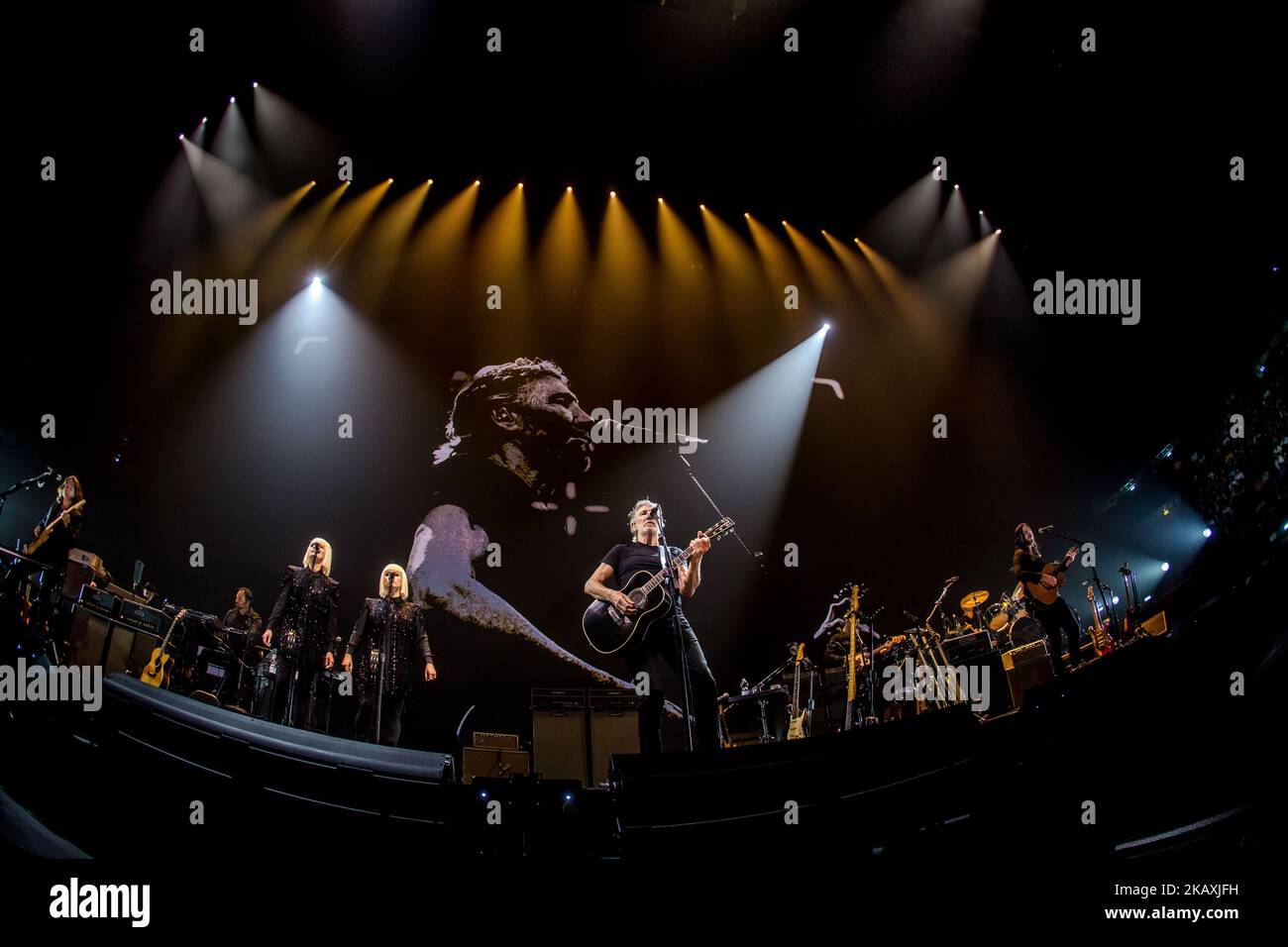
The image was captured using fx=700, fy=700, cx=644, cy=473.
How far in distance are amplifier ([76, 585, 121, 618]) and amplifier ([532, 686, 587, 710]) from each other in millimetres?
4383

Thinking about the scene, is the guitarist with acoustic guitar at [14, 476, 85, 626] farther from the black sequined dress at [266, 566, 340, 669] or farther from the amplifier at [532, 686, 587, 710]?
the amplifier at [532, 686, 587, 710]

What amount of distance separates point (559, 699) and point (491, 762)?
73cm

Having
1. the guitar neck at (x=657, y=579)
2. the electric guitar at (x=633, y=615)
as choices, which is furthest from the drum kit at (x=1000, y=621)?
the electric guitar at (x=633, y=615)

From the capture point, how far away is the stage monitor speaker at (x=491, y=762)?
228 inches

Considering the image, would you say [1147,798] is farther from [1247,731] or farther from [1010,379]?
[1010,379]

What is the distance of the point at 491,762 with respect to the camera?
19.1 ft

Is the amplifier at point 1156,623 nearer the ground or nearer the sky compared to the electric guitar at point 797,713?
nearer the sky

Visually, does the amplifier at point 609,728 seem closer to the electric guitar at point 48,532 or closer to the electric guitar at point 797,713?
the electric guitar at point 797,713

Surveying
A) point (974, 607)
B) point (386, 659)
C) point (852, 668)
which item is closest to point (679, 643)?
point (852, 668)

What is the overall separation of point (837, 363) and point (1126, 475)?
4.06 metres

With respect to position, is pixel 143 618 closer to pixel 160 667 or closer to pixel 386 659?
pixel 160 667

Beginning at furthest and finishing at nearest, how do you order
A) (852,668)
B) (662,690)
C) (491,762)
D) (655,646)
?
(852,668)
(491,762)
(655,646)
(662,690)

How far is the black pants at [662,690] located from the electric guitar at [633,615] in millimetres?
80

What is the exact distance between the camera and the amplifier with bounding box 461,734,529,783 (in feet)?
19.0
